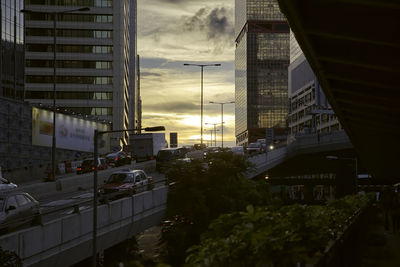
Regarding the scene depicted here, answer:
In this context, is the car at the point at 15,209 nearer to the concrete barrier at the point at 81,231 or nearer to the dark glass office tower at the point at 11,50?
the concrete barrier at the point at 81,231

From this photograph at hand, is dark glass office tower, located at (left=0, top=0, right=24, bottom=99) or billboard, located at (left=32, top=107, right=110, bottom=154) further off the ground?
dark glass office tower, located at (left=0, top=0, right=24, bottom=99)

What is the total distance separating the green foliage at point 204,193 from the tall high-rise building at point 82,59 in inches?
3253

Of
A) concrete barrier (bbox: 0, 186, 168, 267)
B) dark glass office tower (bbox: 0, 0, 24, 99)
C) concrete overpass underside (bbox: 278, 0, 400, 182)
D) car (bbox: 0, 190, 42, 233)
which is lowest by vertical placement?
concrete barrier (bbox: 0, 186, 168, 267)

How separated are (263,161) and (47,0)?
3070 inches

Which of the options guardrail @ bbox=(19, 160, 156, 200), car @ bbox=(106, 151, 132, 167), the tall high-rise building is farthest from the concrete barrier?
the tall high-rise building

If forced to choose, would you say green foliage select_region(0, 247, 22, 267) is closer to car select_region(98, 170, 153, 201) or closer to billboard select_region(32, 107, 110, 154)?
car select_region(98, 170, 153, 201)

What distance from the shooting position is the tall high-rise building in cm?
12162

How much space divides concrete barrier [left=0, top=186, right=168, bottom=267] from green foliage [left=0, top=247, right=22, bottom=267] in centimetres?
73

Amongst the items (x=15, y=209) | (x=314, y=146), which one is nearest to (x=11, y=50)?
(x=314, y=146)

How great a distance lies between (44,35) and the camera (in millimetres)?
121500

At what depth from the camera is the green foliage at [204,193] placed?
35.4 meters

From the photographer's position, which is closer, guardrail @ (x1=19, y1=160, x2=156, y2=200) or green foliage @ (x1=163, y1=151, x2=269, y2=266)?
green foliage @ (x1=163, y1=151, x2=269, y2=266)

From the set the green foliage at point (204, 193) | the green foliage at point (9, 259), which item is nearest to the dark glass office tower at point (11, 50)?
the green foliage at point (204, 193)

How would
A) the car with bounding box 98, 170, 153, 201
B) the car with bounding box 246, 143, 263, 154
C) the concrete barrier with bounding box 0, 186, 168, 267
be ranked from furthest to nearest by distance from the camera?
the car with bounding box 246, 143, 263, 154 < the car with bounding box 98, 170, 153, 201 < the concrete barrier with bounding box 0, 186, 168, 267
